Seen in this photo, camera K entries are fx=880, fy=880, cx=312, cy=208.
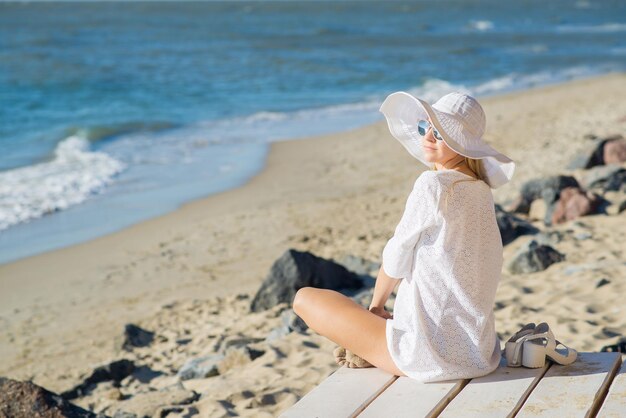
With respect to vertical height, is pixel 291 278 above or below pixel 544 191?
below

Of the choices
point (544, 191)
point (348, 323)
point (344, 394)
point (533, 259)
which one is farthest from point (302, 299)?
point (544, 191)

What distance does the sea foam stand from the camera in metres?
11.0

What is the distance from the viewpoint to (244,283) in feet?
26.3

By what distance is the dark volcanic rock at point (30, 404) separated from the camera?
4.39 meters

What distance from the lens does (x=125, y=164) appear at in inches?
550

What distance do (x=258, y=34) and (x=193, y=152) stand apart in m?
34.8

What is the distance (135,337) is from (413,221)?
3849 mm

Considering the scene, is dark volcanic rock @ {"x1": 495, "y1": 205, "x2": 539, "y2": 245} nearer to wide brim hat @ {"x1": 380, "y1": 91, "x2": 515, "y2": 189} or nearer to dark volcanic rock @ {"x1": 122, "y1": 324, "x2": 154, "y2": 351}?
dark volcanic rock @ {"x1": 122, "y1": 324, "x2": 154, "y2": 351}

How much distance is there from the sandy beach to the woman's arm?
1095 millimetres

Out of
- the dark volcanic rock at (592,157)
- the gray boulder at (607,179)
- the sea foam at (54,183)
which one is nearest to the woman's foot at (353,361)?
the gray boulder at (607,179)

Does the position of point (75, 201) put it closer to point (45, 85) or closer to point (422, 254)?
point (422, 254)

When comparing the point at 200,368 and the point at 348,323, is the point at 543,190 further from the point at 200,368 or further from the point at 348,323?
the point at 348,323

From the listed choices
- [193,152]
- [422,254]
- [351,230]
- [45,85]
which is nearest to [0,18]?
[45,85]

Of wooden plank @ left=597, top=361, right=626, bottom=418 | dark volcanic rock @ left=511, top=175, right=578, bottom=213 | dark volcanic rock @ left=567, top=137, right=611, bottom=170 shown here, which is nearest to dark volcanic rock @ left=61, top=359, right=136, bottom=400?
wooden plank @ left=597, top=361, right=626, bottom=418
